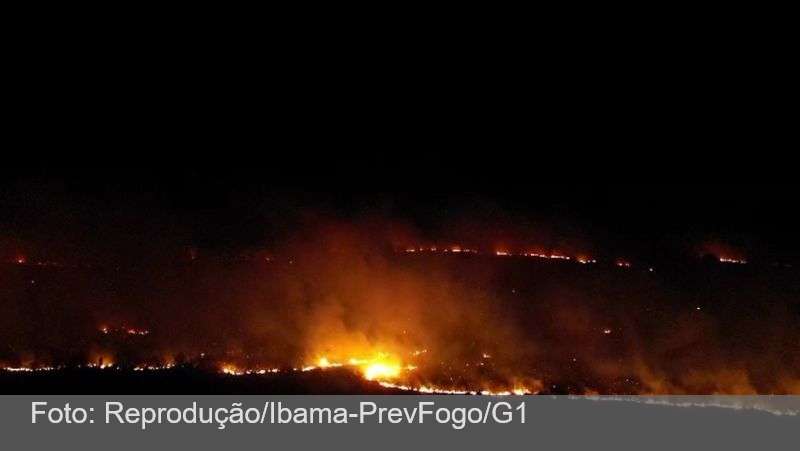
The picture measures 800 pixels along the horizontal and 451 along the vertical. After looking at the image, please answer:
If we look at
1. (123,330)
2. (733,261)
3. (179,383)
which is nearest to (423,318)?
(179,383)

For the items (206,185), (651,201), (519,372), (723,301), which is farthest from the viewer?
(651,201)

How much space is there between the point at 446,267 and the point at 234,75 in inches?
170

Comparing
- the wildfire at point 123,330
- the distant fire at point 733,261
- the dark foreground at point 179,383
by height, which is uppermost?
the distant fire at point 733,261

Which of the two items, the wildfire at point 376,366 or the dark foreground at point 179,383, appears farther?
the wildfire at point 376,366

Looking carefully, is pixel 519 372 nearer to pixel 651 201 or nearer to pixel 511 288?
pixel 511 288

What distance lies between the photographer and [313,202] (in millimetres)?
9727

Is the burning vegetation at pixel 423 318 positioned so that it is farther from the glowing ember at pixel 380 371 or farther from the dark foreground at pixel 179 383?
the dark foreground at pixel 179 383

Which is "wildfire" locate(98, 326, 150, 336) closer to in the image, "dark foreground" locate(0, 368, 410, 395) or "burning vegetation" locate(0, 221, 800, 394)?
"burning vegetation" locate(0, 221, 800, 394)

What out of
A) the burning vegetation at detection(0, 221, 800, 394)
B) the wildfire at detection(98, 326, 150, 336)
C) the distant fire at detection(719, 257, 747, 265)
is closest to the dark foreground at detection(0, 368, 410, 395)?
the burning vegetation at detection(0, 221, 800, 394)

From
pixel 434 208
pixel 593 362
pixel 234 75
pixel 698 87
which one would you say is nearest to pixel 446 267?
pixel 434 208

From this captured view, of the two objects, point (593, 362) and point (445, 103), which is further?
point (445, 103)

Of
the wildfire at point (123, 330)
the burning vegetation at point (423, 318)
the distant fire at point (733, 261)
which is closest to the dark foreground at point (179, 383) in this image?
the burning vegetation at point (423, 318)

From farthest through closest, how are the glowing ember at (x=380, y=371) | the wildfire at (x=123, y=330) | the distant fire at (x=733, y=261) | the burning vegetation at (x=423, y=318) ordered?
the distant fire at (x=733, y=261) < the wildfire at (x=123, y=330) < the burning vegetation at (x=423, y=318) < the glowing ember at (x=380, y=371)

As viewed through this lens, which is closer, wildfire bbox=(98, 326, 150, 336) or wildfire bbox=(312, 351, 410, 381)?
wildfire bbox=(312, 351, 410, 381)
